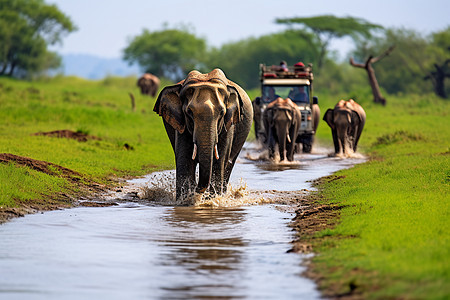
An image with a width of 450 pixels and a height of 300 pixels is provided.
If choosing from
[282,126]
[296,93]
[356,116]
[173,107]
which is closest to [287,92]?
[296,93]

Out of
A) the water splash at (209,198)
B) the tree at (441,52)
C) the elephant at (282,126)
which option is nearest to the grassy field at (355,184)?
the water splash at (209,198)

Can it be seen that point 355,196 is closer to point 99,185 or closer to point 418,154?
point 99,185

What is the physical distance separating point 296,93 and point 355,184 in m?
10.2

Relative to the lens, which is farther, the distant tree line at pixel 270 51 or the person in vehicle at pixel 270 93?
the distant tree line at pixel 270 51

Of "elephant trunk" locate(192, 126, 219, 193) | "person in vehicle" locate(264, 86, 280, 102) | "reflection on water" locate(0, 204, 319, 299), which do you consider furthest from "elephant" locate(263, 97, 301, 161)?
"reflection on water" locate(0, 204, 319, 299)

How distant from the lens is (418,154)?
21.2m

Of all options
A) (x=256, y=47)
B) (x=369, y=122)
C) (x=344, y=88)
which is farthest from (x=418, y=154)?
(x=256, y=47)

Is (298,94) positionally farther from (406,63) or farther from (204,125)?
(406,63)

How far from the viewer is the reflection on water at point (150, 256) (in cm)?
704

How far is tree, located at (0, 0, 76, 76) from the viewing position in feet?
216

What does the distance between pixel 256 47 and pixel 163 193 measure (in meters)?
71.6

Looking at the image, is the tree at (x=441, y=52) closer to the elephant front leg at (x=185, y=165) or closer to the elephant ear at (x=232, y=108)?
the elephant ear at (x=232, y=108)

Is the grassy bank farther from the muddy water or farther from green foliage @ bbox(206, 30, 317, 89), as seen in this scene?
green foliage @ bbox(206, 30, 317, 89)

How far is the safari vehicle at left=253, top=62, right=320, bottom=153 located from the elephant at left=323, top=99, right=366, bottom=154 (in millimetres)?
686
